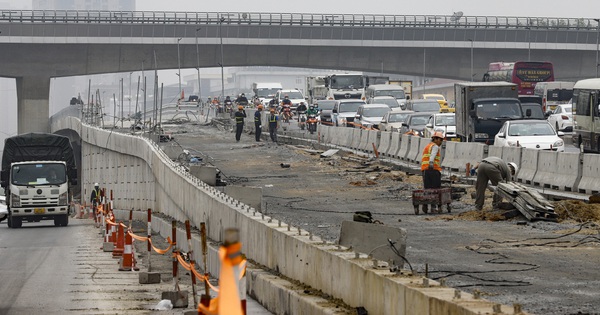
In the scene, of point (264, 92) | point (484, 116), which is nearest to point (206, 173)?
point (484, 116)

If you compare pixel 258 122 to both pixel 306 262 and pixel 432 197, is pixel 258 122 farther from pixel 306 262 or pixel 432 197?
pixel 306 262

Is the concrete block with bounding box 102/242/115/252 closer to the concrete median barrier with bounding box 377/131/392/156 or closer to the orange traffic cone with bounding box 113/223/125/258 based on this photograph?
the orange traffic cone with bounding box 113/223/125/258

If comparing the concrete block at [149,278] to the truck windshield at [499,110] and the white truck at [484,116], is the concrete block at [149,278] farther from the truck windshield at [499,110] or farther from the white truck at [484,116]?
the truck windshield at [499,110]

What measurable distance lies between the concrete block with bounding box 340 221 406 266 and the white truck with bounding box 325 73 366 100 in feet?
221

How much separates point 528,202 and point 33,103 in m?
77.8

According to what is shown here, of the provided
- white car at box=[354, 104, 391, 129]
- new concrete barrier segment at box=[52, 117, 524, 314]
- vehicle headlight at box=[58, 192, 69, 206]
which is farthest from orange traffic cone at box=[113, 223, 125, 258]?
white car at box=[354, 104, 391, 129]

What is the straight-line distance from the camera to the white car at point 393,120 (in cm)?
5410

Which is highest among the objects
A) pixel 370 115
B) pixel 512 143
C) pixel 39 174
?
pixel 370 115

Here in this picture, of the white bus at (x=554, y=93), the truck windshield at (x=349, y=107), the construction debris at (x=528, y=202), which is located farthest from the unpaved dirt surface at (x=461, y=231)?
the white bus at (x=554, y=93)

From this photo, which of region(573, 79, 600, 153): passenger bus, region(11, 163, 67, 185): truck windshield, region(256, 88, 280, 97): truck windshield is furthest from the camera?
region(256, 88, 280, 97): truck windshield

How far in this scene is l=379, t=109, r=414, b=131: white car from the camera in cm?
5410

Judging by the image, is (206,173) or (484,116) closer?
(206,173)

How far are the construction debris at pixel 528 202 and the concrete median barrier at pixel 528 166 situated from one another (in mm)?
6377

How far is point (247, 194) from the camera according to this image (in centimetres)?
2647
